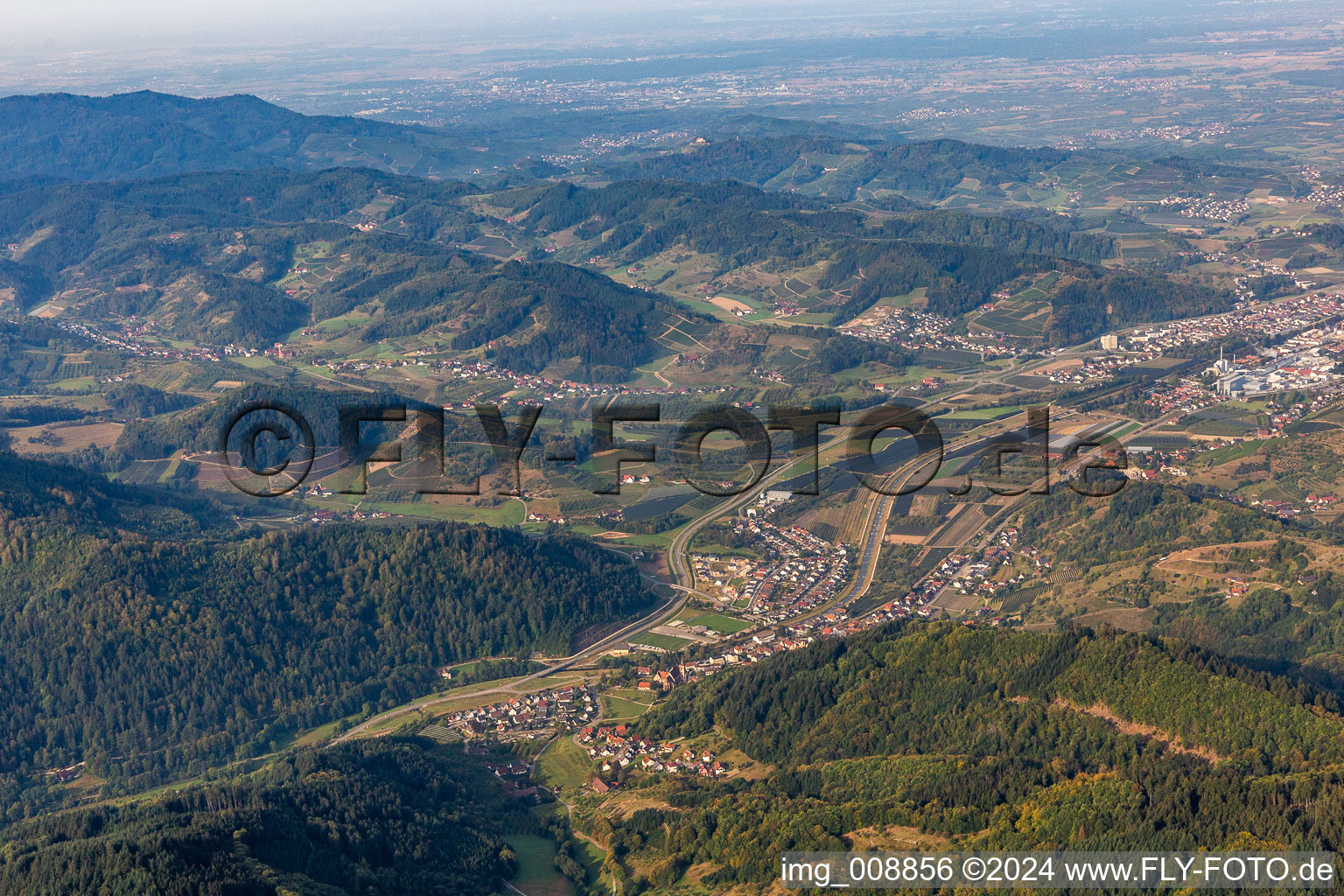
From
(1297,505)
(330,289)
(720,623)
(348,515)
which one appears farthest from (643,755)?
(330,289)

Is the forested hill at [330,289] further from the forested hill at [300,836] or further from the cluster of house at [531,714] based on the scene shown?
the forested hill at [300,836]

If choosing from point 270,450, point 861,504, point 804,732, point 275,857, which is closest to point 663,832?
point 804,732

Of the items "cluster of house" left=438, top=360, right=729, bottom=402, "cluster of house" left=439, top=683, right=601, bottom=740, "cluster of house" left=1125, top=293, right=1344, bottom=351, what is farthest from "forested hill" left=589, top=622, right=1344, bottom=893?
"cluster of house" left=1125, top=293, right=1344, bottom=351

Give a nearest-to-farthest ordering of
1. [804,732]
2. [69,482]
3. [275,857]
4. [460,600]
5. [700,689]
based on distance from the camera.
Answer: [275,857] → [804,732] → [700,689] → [460,600] → [69,482]

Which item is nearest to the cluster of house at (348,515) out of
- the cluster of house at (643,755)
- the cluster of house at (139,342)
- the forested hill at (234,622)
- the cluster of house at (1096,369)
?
the forested hill at (234,622)

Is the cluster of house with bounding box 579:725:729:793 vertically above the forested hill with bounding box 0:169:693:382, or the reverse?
the forested hill with bounding box 0:169:693:382

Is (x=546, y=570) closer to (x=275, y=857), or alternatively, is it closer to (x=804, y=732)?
(x=804, y=732)

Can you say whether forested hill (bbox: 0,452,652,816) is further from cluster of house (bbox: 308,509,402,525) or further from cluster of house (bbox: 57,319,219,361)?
cluster of house (bbox: 57,319,219,361)
